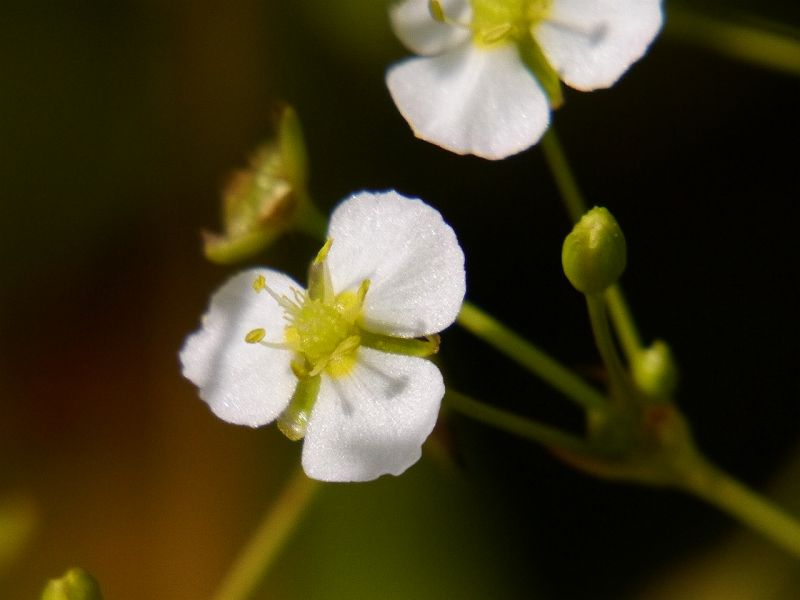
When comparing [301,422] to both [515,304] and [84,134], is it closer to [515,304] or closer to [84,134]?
[515,304]

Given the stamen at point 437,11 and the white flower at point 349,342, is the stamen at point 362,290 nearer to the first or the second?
the white flower at point 349,342

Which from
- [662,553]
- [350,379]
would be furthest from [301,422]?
[662,553]

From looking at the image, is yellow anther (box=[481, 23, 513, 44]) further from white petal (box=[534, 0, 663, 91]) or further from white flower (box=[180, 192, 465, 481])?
white flower (box=[180, 192, 465, 481])

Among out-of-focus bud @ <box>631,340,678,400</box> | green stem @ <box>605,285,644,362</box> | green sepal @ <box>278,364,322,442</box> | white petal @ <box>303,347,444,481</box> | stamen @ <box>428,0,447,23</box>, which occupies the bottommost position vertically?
out-of-focus bud @ <box>631,340,678,400</box>

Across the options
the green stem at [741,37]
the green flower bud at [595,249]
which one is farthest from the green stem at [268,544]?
the green stem at [741,37]

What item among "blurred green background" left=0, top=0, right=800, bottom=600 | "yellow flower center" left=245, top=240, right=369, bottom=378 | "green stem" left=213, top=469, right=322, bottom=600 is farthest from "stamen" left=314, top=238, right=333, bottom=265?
"blurred green background" left=0, top=0, right=800, bottom=600

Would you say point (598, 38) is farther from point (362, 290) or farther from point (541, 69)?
point (362, 290)
